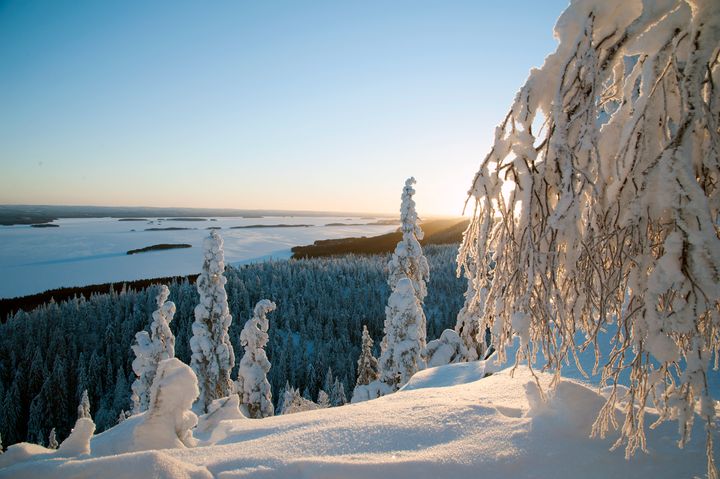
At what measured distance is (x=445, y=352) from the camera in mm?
15188

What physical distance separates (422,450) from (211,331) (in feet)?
57.0

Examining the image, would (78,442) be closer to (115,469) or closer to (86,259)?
(115,469)

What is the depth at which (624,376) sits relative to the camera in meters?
4.54

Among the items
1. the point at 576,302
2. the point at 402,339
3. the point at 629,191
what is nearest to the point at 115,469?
the point at 576,302

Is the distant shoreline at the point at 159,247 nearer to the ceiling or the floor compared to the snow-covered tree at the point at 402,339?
nearer to the floor

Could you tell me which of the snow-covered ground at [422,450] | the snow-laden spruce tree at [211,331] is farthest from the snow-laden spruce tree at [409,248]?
the snow-covered ground at [422,450]

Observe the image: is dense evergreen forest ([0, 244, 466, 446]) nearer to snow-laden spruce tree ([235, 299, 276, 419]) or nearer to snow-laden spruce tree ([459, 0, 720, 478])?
snow-laden spruce tree ([235, 299, 276, 419])

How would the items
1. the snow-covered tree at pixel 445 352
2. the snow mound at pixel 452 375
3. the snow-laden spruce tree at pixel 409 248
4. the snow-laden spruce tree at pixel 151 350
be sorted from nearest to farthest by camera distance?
1. the snow mound at pixel 452 375
2. the snow-covered tree at pixel 445 352
3. the snow-laden spruce tree at pixel 151 350
4. the snow-laden spruce tree at pixel 409 248

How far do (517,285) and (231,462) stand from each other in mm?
2697

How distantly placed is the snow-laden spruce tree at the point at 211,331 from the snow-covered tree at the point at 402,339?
8.22 metres

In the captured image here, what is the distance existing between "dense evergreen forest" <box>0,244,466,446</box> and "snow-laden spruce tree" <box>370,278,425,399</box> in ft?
58.0

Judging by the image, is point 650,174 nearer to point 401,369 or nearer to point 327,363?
point 401,369

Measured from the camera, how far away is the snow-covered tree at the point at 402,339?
1606cm

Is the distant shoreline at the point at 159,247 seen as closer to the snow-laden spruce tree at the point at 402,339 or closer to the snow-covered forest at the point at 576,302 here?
the snow-laden spruce tree at the point at 402,339
